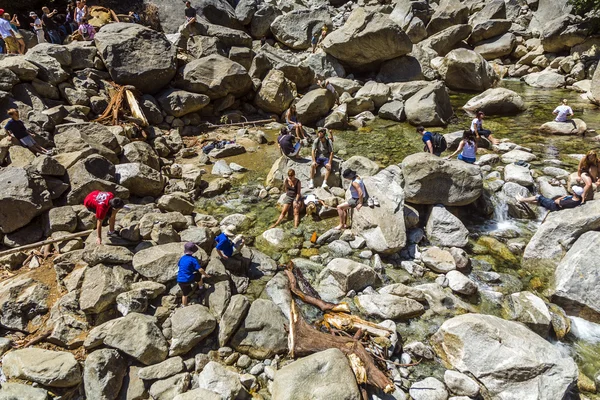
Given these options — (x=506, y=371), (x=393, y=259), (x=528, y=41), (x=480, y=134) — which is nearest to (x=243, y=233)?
(x=393, y=259)

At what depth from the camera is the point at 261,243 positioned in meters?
9.59

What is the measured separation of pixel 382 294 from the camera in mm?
7523

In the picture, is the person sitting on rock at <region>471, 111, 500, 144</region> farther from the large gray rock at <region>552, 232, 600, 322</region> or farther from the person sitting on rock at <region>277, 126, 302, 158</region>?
the person sitting on rock at <region>277, 126, 302, 158</region>

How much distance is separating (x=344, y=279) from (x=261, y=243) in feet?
9.47

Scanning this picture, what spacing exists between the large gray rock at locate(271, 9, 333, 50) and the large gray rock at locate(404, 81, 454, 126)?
1364 centimetres

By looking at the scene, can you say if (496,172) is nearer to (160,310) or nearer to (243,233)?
(243,233)

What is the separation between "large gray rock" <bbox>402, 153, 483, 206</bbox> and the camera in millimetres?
9531

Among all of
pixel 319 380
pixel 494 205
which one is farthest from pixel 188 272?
pixel 494 205

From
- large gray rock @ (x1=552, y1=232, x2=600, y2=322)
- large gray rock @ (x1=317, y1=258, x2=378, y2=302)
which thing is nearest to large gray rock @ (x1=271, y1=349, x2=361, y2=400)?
large gray rock @ (x1=317, y1=258, x2=378, y2=302)

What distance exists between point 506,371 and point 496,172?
7764 millimetres

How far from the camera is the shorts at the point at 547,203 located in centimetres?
939

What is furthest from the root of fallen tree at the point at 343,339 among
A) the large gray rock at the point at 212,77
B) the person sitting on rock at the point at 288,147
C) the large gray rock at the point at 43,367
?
the large gray rock at the point at 212,77

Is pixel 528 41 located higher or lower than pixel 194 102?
higher

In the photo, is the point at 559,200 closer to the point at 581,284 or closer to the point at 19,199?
the point at 581,284
